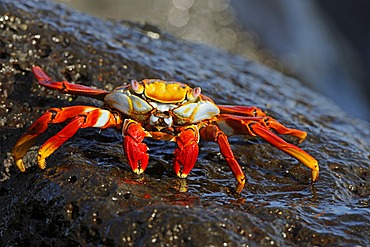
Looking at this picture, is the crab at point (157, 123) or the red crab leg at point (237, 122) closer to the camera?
the crab at point (157, 123)

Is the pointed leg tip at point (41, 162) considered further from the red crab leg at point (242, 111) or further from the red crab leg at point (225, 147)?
the red crab leg at point (242, 111)

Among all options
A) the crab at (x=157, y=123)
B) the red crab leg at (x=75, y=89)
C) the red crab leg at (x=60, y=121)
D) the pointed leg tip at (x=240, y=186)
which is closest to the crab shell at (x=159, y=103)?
the crab at (x=157, y=123)

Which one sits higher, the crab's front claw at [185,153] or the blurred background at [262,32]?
the crab's front claw at [185,153]

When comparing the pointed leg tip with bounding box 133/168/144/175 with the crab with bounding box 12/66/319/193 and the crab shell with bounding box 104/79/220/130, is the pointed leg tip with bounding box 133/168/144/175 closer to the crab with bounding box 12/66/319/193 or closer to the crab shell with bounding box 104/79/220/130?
the crab with bounding box 12/66/319/193

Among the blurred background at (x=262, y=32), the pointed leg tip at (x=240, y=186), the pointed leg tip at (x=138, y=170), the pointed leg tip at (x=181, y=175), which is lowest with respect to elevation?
the blurred background at (x=262, y=32)


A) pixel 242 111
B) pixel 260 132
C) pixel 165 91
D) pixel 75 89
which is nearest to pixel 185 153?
pixel 165 91

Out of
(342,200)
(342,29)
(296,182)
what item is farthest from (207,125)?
(342,29)

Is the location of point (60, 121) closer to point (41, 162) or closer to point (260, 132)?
point (41, 162)

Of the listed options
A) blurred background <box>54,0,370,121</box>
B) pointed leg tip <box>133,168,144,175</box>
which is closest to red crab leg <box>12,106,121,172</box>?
pointed leg tip <box>133,168,144,175</box>
